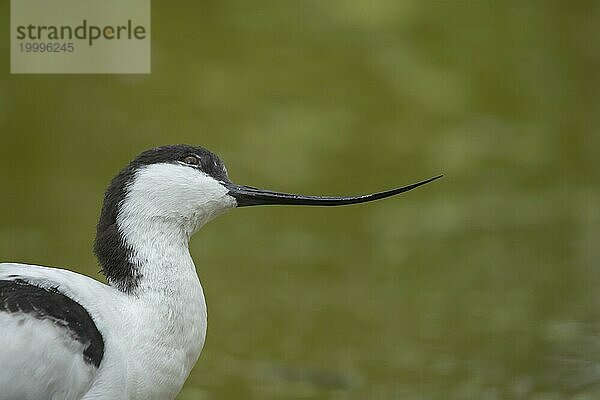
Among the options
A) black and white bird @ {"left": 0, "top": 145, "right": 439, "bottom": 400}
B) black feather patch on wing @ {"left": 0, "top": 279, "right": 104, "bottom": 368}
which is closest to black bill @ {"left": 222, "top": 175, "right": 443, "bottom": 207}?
black and white bird @ {"left": 0, "top": 145, "right": 439, "bottom": 400}

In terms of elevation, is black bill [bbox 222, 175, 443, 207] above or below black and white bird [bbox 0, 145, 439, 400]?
above

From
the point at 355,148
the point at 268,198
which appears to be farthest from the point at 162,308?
the point at 355,148

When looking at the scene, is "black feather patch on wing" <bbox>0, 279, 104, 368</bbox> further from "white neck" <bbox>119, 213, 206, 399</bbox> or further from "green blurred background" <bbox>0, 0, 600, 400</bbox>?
"green blurred background" <bbox>0, 0, 600, 400</bbox>

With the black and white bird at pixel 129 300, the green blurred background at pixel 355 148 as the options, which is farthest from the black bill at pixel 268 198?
the green blurred background at pixel 355 148

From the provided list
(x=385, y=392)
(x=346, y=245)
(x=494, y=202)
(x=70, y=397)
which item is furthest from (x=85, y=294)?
(x=494, y=202)

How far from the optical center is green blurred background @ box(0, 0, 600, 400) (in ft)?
10.6

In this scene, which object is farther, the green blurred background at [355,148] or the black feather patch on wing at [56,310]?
the green blurred background at [355,148]

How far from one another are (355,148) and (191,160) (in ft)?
5.93

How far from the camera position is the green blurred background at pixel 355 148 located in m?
3.22

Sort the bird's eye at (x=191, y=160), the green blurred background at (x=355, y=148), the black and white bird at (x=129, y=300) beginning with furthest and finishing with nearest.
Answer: the green blurred background at (x=355, y=148) → the bird's eye at (x=191, y=160) → the black and white bird at (x=129, y=300)

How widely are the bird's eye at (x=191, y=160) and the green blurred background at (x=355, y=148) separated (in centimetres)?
151

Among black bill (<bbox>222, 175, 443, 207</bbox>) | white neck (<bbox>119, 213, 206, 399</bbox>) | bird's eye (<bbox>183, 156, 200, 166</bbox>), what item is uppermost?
bird's eye (<bbox>183, 156, 200, 166</bbox>)

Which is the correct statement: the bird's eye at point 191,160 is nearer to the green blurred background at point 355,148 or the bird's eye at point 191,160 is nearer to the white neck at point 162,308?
the white neck at point 162,308

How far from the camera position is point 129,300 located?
1.58 meters
